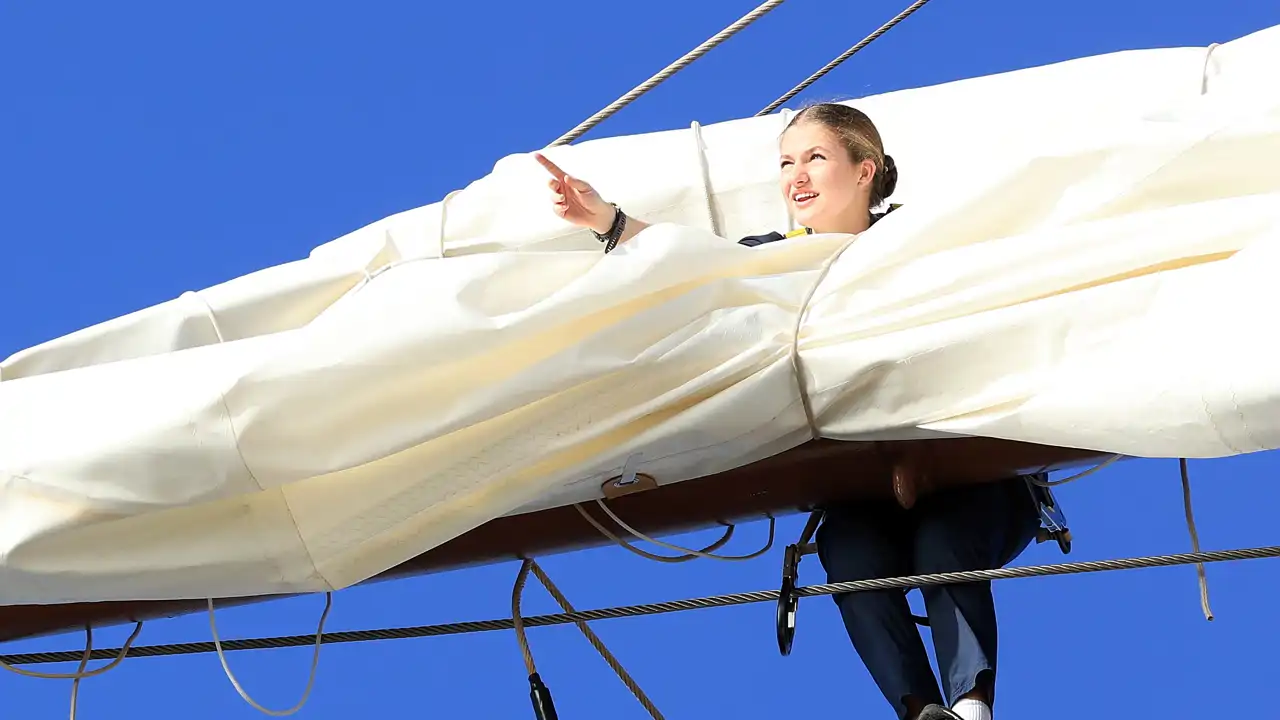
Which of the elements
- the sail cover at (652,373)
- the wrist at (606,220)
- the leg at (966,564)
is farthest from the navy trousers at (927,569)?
the wrist at (606,220)

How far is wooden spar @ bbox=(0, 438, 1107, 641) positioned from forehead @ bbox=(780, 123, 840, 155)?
38 centimetres

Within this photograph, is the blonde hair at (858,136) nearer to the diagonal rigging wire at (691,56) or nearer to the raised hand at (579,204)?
the diagonal rigging wire at (691,56)

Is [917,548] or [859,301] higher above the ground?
[859,301]

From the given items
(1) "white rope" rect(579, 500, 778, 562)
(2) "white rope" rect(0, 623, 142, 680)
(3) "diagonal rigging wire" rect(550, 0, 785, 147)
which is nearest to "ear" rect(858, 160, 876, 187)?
(3) "diagonal rigging wire" rect(550, 0, 785, 147)

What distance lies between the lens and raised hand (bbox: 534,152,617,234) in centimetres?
140

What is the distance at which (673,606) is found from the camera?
126 centimetres

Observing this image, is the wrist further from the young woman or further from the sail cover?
the sail cover

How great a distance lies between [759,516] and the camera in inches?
50.2

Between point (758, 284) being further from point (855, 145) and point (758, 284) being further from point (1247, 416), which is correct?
point (855, 145)

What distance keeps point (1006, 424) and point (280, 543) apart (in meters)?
0.41

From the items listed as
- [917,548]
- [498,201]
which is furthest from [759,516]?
[498,201]

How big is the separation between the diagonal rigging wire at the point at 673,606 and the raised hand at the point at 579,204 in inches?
11.1

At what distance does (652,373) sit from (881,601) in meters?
0.23

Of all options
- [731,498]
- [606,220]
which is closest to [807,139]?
[606,220]
